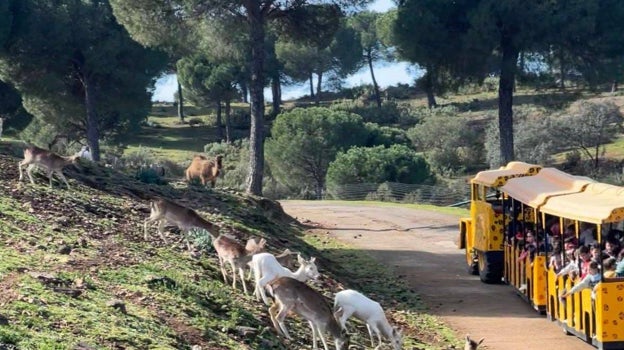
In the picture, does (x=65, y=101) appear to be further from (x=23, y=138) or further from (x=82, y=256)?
(x=82, y=256)

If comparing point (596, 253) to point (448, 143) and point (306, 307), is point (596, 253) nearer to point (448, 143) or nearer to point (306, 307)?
point (306, 307)

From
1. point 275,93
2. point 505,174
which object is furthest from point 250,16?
point 275,93

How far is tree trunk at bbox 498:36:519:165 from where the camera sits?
37.9 m

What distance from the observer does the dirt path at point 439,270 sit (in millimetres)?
17781

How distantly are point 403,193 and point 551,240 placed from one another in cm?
3009

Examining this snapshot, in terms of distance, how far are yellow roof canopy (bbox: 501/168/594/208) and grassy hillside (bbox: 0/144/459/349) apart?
2617 millimetres

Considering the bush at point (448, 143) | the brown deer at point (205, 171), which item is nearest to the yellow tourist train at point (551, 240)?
the brown deer at point (205, 171)

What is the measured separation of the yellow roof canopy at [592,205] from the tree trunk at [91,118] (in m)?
29.7

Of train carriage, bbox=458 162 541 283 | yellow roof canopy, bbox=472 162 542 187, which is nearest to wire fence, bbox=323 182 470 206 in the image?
train carriage, bbox=458 162 541 283

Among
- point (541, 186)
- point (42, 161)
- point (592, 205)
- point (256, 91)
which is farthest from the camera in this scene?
point (256, 91)

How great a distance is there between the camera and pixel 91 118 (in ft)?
150

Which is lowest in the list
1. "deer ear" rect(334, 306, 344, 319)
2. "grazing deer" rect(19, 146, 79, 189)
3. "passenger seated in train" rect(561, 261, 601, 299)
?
"deer ear" rect(334, 306, 344, 319)

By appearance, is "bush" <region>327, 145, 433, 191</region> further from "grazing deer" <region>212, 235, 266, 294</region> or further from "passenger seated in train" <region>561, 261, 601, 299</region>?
"passenger seated in train" <region>561, 261, 601, 299</region>

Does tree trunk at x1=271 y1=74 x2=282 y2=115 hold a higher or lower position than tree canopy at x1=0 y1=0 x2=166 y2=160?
lower
